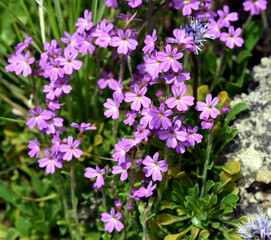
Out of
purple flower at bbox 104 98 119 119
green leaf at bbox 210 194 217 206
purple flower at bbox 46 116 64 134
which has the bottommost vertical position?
green leaf at bbox 210 194 217 206

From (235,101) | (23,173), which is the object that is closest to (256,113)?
(235,101)

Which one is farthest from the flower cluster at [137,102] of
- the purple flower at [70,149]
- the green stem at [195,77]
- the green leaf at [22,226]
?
the green leaf at [22,226]

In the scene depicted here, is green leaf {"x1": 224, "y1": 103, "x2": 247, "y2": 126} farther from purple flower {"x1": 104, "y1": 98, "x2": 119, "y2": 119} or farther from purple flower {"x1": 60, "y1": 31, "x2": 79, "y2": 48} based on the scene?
purple flower {"x1": 60, "y1": 31, "x2": 79, "y2": 48}

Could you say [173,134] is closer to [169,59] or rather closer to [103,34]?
[169,59]

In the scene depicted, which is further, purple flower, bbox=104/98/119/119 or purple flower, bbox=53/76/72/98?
purple flower, bbox=53/76/72/98

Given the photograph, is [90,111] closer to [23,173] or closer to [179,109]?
[23,173]

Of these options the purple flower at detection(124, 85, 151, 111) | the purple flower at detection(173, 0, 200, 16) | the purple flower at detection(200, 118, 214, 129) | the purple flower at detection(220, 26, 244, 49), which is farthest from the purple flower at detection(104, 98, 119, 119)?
the purple flower at detection(220, 26, 244, 49)

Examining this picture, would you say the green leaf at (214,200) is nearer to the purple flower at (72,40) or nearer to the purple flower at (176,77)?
the purple flower at (176,77)
